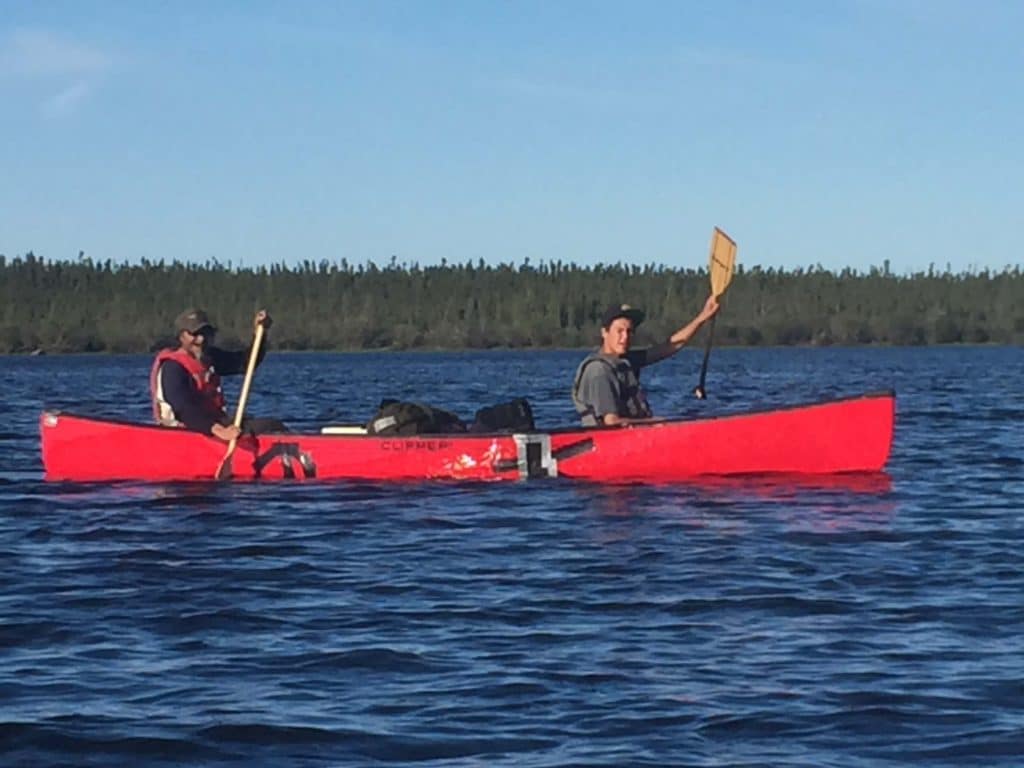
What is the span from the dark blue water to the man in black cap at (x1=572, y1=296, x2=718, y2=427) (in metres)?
0.71

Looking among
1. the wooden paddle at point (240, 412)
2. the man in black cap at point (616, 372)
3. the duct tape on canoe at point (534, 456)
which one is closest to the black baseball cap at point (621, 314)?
the man in black cap at point (616, 372)

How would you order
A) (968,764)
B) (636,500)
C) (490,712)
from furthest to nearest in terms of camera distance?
1. (636,500)
2. (490,712)
3. (968,764)

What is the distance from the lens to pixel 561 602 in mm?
10836

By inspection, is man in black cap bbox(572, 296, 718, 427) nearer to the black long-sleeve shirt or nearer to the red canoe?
the red canoe

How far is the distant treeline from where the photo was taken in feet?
432

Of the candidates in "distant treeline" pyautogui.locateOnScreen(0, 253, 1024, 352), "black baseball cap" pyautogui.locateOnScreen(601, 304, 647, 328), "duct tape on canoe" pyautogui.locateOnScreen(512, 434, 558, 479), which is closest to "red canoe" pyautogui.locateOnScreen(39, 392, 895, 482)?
"duct tape on canoe" pyautogui.locateOnScreen(512, 434, 558, 479)

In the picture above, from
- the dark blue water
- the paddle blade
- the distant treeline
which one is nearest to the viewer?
the dark blue water

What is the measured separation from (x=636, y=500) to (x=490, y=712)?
755 cm

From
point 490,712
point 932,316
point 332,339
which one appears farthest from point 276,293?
point 490,712

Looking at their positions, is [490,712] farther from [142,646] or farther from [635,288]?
[635,288]

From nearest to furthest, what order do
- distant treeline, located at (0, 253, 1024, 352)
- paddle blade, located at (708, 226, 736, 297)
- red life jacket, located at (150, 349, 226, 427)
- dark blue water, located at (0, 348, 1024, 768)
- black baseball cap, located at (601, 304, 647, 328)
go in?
dark blue water, located at (0, 348, 1024, 768) < black baseball cap, located at (601, 304, 647, 328) < red life jacket, located at (150, 349, 226, 427) < paddle blade, located at (708, 226, 736, 297) < distant treeline, located at (0, 253, 1024, 352)

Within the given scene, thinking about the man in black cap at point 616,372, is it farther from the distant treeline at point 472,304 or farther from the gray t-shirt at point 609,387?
the distant treeline at point 472,304

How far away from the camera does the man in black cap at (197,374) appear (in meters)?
Answer: 17.0

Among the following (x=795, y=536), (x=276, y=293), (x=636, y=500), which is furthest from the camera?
(x=276, y=293)
